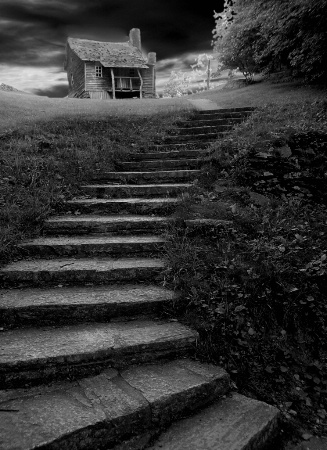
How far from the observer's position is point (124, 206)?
199 inches

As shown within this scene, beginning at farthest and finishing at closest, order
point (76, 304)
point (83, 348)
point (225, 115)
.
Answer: point (225, 115) → point (76, 304) → point (83, 348)

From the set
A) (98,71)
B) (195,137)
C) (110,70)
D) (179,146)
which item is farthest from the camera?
(110,70)

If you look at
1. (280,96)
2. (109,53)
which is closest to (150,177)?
(280,96)

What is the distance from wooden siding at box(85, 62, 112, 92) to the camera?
30.9 meters

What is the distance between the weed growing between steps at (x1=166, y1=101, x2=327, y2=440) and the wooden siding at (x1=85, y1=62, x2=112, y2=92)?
96.5 feet

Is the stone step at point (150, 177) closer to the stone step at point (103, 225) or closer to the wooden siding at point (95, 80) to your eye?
the stone step at point (103, 225)

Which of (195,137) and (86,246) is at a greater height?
(195,137)

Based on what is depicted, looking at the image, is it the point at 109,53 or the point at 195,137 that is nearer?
the point at 195,137

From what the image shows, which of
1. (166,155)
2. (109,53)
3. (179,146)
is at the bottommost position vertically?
(166,155)

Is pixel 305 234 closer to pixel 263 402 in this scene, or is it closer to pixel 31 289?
pixel 263 402

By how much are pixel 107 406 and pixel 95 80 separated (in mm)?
32976

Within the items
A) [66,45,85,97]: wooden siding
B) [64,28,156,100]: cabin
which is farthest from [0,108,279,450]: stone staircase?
[66,45,85,97]: wooden siding

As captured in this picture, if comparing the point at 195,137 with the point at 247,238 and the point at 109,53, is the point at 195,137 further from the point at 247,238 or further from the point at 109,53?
the point at 109,53

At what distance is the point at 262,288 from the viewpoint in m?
3.34
